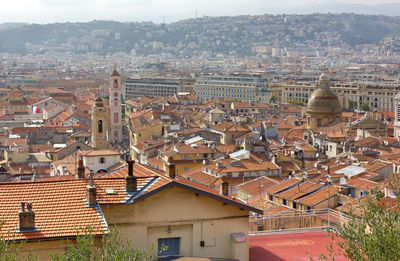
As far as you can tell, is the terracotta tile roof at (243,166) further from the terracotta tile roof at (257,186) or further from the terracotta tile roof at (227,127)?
the terracotta tile roof at (227,127)

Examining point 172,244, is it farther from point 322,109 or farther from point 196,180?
point 322,109

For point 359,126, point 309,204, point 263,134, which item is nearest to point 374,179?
point 309,204

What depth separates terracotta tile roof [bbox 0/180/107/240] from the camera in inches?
412

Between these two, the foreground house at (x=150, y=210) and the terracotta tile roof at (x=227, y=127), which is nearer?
the foreground house at (x=150, y=210)

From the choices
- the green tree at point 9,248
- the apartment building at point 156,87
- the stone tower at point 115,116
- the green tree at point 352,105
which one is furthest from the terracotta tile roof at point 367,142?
the apartment building at point 156,87

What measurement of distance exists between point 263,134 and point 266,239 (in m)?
41.0

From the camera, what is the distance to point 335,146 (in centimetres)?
4784

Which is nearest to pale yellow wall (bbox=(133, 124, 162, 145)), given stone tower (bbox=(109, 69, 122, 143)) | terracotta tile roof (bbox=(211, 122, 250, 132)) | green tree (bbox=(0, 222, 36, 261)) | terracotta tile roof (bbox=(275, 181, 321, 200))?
terracotta tile roof (bbox=(211, 122, 250, 132))

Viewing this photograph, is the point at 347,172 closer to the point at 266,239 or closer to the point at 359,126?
the point at 266,239

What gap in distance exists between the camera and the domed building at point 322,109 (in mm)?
65500

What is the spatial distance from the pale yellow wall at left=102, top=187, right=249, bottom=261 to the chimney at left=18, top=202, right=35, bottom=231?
1.25 m

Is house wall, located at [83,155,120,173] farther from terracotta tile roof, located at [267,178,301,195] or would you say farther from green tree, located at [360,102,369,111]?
green tree, located at [360,102,369,111]

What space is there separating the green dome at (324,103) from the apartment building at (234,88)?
47.8 m

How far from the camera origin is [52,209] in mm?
11008
